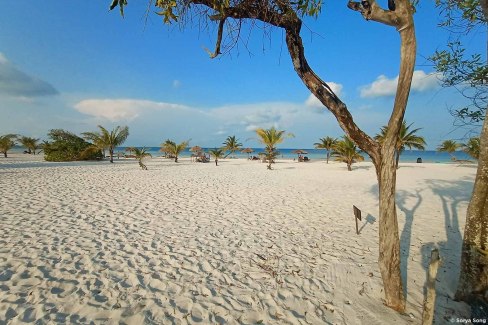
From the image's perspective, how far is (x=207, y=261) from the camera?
3.81 m

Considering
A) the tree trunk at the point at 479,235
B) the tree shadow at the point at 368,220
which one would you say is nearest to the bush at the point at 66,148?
the tree shadow at the point at 368,220

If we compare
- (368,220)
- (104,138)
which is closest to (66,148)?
(104,138)

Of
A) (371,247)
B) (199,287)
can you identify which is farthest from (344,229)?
(199,287)

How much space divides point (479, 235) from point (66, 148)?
96.4ft

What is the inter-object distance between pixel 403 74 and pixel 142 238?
4.91 m

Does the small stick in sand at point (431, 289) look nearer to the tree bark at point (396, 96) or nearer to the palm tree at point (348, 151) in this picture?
the tree bark at point (396, 96)

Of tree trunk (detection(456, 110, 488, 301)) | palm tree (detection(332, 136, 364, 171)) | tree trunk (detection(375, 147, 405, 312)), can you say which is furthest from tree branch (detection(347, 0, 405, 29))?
palm tree (detection(332, 136, 364, 171))

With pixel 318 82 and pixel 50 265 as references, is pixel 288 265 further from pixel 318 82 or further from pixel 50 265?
pixel 50 265

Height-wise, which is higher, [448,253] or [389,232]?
[389,232]

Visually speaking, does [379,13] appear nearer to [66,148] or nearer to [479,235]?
[479,235]

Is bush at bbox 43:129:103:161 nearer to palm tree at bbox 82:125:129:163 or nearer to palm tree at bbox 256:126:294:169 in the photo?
palm tree at bbox 82:125:129:163

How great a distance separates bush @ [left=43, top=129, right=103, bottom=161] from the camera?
75.5 ft

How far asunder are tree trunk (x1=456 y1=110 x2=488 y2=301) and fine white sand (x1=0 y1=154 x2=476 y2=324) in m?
0.39

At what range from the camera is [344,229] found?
543cm
